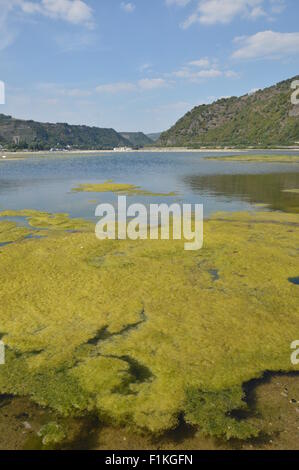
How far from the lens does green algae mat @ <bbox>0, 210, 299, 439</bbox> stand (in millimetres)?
8383

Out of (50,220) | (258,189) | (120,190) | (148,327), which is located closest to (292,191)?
(258,189)

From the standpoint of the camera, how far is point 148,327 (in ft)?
37.8

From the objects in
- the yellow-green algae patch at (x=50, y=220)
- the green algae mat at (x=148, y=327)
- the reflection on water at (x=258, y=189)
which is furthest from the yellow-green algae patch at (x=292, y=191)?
the yellow-green algae patch at (x=50, y=220)

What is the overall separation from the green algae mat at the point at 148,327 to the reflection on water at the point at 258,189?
15532 millimetres

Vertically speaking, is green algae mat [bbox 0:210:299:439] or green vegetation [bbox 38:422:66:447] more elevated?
green algae mat [bbox 0:210:299:439]

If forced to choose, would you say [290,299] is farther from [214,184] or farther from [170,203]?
[214,184]

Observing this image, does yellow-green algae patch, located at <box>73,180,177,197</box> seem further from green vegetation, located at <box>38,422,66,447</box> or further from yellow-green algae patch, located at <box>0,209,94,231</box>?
green vegetation, located at <box>38,422,66,447</box>

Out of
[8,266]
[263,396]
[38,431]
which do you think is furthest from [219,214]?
[38,431]

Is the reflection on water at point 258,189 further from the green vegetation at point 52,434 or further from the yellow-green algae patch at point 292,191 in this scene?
the green vegetation at point 52,434

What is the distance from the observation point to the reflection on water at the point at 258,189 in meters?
34.9

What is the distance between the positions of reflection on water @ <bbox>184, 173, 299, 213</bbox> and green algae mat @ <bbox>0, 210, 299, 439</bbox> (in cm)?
1553

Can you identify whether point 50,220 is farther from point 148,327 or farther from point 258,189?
point 258,189

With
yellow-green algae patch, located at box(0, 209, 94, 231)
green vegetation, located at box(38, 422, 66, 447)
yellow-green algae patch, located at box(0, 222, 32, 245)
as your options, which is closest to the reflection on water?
yellow-green algae patch, located at box(0, 209, 94, 231)

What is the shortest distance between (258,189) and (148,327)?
35684 mm
